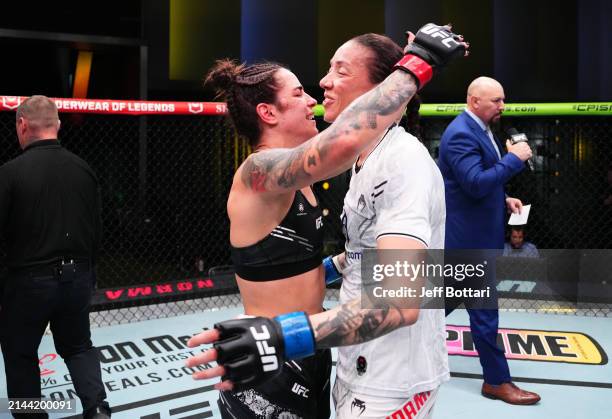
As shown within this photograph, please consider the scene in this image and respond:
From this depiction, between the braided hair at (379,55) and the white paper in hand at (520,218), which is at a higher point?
the braided hair at (379,55)

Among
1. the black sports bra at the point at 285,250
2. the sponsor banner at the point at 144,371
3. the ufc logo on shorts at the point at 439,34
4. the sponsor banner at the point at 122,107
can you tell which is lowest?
the sponsor banner at the point at 144,371

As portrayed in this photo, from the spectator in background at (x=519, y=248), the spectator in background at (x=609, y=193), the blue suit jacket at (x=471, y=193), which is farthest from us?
the spectator in background at (x=609, y=193)

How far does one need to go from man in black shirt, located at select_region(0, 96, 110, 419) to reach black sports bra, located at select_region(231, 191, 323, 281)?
150 centimetres

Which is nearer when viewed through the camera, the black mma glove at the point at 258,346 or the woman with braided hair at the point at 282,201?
the black mma glove at the point at 258,346

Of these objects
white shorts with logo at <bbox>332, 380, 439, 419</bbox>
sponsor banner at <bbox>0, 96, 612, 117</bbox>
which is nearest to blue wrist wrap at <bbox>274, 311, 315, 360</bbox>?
white shorts with logo at <bbox>332, 380, 439, 419</bbox>

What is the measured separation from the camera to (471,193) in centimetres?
323

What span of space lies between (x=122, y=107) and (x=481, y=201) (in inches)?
117

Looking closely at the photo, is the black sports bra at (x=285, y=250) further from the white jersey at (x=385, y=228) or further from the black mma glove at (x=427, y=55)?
the black mma glove at (x=427, y=55)

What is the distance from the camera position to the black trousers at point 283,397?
174 cm

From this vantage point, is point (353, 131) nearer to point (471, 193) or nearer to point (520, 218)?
point (471, 193)

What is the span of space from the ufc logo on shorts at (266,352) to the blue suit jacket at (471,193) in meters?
2.29

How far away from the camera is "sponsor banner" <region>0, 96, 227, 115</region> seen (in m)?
4.43

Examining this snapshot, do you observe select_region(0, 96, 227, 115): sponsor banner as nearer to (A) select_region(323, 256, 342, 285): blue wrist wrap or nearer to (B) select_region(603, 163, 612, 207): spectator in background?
(A) select_region(323, 256, 342, 285): blue wrist wrap

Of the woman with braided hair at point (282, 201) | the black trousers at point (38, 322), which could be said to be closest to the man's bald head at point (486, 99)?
the woman with braided hair at point (282, 201)
